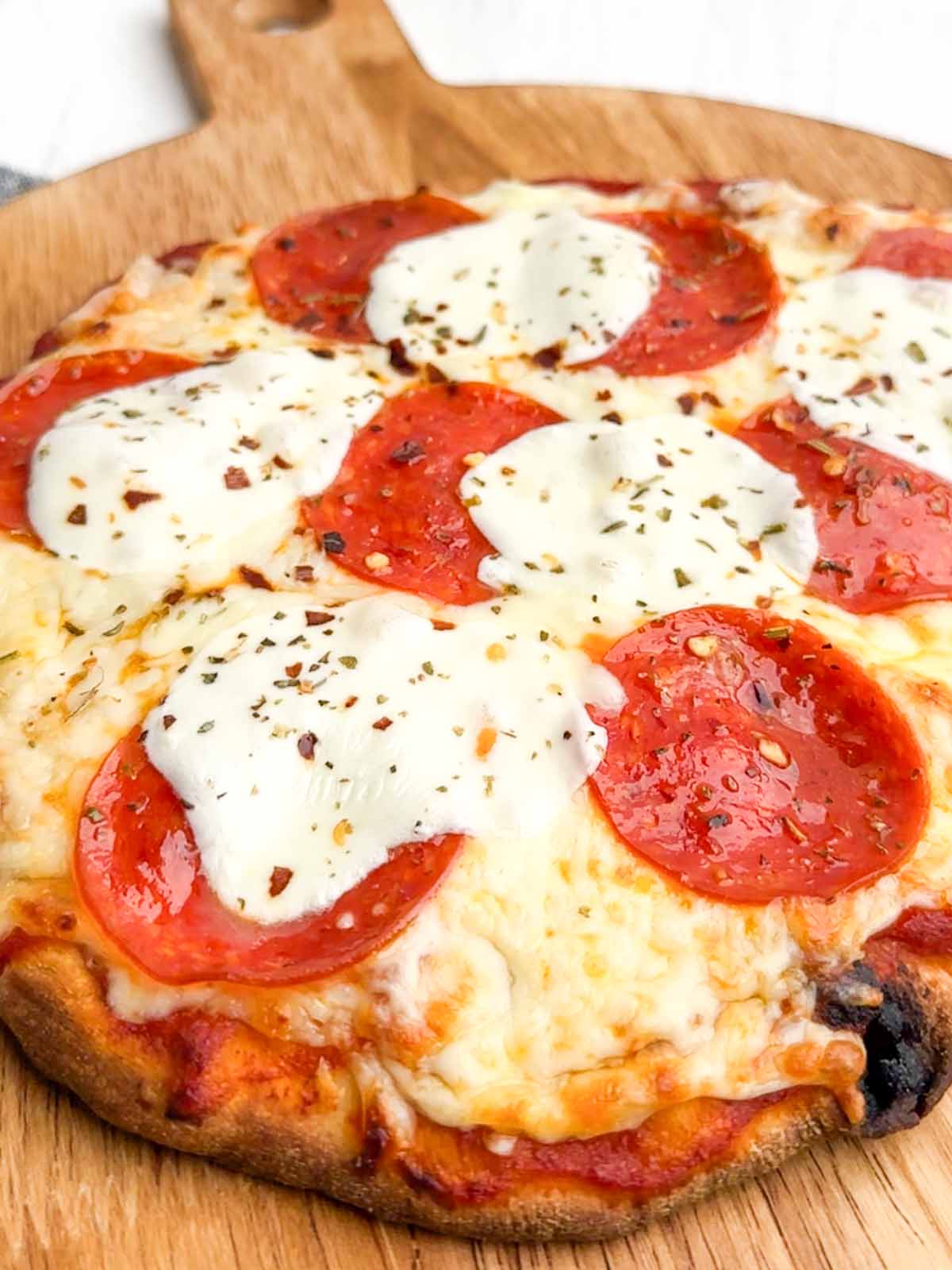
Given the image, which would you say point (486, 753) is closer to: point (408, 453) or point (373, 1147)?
point (373, 1147)

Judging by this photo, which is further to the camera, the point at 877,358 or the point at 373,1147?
the point at 877,358

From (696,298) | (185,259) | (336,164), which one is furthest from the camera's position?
(336,164)

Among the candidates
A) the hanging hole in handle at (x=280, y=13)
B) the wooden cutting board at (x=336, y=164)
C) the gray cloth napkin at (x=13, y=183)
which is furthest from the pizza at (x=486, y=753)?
the hanging hole in handle at (x=280, y=13)

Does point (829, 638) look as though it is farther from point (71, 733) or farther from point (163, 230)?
point (163, 230)

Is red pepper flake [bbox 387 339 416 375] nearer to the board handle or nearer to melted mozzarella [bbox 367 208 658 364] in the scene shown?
melted mozzarella [bbox 367 208 658 364]

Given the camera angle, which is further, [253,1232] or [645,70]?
[645,70]

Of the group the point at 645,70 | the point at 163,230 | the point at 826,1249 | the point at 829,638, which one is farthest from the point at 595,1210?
the point at 645,70

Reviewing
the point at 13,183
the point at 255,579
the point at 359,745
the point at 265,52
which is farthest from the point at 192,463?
the point at 265,52

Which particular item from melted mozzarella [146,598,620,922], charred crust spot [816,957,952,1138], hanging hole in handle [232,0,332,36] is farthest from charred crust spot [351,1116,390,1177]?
hanging hole in handle [232,0,332,36]
